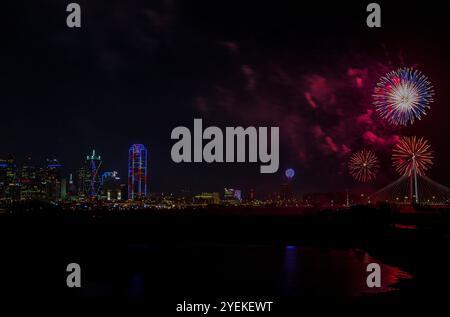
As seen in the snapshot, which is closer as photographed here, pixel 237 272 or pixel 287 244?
pixel 237 272

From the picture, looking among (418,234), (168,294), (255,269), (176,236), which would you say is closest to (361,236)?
(418,234)

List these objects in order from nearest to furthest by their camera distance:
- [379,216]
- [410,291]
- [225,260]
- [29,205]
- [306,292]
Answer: [410,291], [306,292], [225,260], [379,216], [29,205]

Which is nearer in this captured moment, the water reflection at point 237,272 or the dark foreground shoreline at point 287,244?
the water reflection at point 237,272

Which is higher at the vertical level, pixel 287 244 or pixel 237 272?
pixel 237 272

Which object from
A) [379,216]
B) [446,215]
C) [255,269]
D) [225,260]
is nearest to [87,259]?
[225,260]

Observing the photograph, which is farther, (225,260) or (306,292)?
(225,260)

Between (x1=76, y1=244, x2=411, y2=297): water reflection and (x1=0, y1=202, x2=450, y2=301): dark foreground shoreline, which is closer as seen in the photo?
(x1=76, y1=244, x2=411, y2=297): water reflection

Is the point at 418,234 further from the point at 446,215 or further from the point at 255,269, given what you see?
the point at 446,215

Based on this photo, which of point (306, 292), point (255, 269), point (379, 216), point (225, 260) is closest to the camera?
point (306, 292)

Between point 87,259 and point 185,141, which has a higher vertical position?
point 185,141
